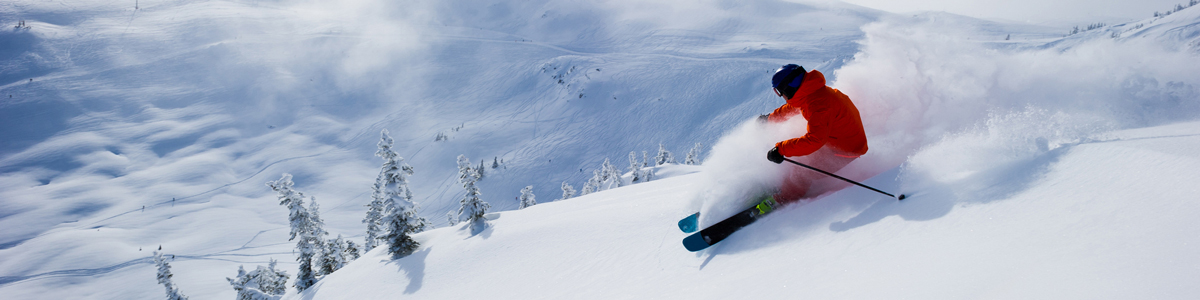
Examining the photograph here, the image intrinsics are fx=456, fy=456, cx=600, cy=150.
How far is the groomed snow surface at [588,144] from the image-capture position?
2.85 metres

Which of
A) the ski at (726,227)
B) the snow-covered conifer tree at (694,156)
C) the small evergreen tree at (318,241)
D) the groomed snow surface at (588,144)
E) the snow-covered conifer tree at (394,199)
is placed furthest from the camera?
the snow-covered conifer tree at (694,156)

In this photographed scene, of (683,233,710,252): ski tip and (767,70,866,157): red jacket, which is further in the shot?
(683,233,710,252): ski tip

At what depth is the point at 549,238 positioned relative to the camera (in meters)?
7.79

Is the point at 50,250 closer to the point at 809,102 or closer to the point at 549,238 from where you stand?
the point at 549,238

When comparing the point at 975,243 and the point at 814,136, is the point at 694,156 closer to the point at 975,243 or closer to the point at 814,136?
the point at 814,136

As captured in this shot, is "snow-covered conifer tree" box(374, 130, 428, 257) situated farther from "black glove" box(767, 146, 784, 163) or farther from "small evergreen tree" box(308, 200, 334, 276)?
"black glove" box(767, 146, 784, 163)

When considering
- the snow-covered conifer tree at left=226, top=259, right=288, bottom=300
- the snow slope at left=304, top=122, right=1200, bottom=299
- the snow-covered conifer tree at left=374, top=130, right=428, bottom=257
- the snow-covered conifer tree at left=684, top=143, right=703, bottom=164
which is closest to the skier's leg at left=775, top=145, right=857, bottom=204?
the snow slope at left=304, top=122, right=1200, bottom=299

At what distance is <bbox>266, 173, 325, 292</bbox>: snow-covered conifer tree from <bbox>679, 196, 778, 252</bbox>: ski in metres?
19.0

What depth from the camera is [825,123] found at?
4.42 meters

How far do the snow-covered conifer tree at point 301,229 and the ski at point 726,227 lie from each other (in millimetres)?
19028

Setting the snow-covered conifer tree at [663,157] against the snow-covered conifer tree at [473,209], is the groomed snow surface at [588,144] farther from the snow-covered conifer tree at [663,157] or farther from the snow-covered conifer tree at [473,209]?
the snow-covered conifer tree at [663,157]

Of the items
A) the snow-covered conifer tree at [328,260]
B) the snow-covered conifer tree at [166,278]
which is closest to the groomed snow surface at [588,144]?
the snow-covered conifer tree at [328,260]

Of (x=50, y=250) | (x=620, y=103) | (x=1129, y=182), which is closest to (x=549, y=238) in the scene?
(x=1129, y=182)

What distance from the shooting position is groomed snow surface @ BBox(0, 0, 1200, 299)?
112 inches
